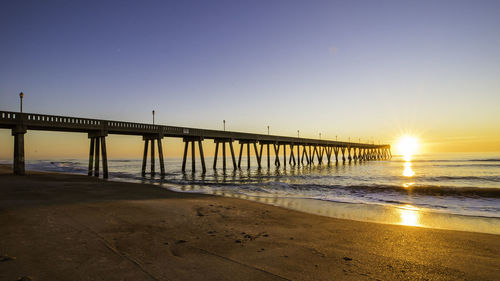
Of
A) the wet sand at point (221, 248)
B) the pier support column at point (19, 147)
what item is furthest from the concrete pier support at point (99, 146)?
the wet sand at point (221, 248)

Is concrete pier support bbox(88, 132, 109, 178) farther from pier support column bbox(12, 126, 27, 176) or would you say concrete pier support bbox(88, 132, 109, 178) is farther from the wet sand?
the wet sand

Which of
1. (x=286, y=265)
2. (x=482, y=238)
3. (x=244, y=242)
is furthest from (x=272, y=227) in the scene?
(x=482, y=238)

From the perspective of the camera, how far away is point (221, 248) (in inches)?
214

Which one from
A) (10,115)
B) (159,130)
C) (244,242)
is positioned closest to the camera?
(244,242)

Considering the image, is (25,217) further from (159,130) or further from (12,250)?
(159,130)

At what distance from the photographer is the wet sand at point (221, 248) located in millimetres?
4191

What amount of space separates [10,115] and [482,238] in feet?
97.3

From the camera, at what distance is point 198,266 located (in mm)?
4430

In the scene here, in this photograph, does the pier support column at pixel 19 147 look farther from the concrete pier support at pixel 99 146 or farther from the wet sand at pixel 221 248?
the wet sand at pixel 221 248

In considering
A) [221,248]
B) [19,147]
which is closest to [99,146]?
[19,147]

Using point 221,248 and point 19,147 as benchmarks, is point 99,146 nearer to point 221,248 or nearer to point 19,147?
point 19,147

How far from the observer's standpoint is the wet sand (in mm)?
4191

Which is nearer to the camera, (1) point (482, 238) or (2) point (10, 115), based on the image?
(1) point (482, 238)

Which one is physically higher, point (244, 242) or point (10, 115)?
point (10, 115)
